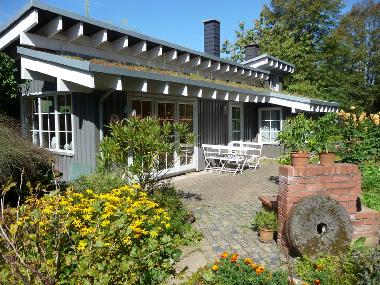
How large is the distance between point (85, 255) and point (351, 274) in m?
2.50

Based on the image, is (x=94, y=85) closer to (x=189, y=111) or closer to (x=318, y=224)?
(x=318, y=224)

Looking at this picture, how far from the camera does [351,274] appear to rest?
326cm

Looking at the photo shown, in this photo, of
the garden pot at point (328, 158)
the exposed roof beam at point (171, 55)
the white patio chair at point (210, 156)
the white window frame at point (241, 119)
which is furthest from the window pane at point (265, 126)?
the garden pot at point (328, 158)

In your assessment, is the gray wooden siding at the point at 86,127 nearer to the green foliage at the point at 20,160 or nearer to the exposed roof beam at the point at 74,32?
the green foliage at the point at 20,160

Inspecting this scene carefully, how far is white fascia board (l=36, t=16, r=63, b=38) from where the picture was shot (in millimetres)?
7895

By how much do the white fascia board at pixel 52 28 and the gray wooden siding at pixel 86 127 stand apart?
168cm

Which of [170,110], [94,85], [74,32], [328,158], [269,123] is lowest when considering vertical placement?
[328,158]

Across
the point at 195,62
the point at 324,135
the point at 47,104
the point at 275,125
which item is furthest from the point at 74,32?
the point at 275,125

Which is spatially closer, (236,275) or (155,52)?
(236,275)

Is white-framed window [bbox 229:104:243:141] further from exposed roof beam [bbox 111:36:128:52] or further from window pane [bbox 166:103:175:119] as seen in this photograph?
exposed roof beam [bbox 111:36:128:52]

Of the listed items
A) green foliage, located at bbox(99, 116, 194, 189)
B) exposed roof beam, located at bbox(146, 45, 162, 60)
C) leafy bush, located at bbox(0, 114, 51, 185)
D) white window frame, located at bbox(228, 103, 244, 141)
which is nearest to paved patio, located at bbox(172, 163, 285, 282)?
green foliage, located at bbox(99, 116, 194, 189)

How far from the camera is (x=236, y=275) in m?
3.36

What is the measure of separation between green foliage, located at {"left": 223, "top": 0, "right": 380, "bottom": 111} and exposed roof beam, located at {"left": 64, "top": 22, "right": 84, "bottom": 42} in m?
20.3

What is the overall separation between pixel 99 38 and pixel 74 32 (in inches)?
31.5
